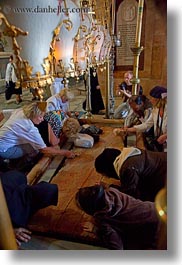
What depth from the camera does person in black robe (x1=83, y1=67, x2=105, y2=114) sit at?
0.85 meters

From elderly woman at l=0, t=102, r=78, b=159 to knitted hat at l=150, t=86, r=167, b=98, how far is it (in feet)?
0.97

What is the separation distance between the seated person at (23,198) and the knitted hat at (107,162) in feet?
0.43

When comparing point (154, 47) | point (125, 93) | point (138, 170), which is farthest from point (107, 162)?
point (154, 47)

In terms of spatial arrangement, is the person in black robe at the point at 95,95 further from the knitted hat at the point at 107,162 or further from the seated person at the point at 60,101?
the knitted hat at the point at 107,162

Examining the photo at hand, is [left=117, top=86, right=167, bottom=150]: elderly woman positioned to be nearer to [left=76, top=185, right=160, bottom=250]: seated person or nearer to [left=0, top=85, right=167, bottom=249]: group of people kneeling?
[left=0, top=85, right=167, bottom=249]: group of people kneeling

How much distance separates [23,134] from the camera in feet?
2.56

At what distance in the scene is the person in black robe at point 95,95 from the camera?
33.5 inches

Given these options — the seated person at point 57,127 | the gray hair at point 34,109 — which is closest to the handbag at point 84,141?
the seated person at point 57,127

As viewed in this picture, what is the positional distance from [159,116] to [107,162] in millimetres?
184

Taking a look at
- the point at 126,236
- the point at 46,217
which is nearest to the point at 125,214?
the point at 126,236

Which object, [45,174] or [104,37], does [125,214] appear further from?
[104,37]

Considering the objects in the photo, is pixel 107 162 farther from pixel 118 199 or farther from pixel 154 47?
pixel 154 47

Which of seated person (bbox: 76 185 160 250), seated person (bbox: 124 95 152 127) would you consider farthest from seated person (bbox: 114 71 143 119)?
seated person (bbox: 76 185 160 250)

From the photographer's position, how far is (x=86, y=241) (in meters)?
0.67
